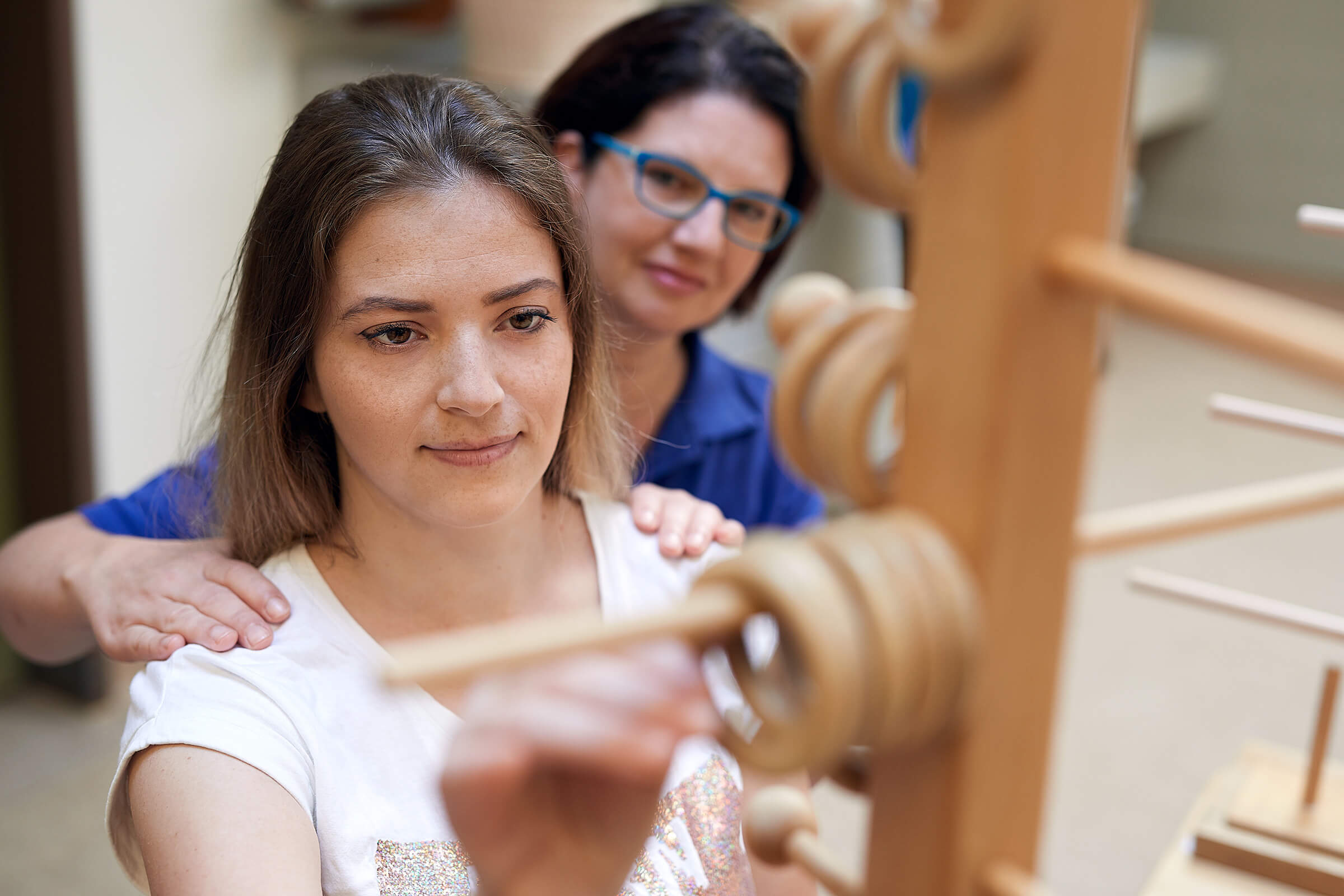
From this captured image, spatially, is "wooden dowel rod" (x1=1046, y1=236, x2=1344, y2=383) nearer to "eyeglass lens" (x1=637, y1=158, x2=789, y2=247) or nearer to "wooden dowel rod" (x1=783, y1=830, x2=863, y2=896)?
"wooden dowel rod" (x1=783, y1=830, x2=863, y2=896)

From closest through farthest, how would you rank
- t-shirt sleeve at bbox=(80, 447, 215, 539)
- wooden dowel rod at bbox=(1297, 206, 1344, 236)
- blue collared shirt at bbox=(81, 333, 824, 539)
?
wooden dowel rod at bbox=(1297, 206, 1344, 236) < t-shirt sleeve at bbox=(80, 447, 215, 539) < blue collared shirt at bbox=(81, 333, 824, 539)

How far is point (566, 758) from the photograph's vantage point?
443 millimetres

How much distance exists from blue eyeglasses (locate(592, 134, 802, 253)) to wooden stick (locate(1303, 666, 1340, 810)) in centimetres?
78

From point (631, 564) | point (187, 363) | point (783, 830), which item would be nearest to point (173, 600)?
point (631, 564)

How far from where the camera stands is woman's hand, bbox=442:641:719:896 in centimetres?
44

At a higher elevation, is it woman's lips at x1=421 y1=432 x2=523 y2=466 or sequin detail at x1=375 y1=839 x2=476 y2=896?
woman's lips at x1=421 y1=432 x2=523 y2=466

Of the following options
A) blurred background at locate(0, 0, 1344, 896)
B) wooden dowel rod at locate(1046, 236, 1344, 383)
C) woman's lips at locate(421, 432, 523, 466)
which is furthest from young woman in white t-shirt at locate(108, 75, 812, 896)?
blurred background at locate(0, 0, 1344, 896)

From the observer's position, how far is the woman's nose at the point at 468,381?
0.94 meters

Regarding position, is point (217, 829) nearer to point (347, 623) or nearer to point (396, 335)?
point (347, 623)

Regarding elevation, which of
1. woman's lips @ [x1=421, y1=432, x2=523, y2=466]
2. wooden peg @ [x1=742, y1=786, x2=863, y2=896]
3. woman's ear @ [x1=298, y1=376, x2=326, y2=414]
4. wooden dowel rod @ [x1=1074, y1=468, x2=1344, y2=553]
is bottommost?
wooden peg @ [x1=742, y1=786, x2=863, y2=896]

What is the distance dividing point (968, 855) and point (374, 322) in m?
0.65

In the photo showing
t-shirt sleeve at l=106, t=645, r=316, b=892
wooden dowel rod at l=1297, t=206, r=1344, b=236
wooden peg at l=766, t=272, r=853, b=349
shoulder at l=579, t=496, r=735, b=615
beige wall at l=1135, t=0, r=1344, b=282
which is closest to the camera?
wooden peg at l=766, t=272, r=853, b=349

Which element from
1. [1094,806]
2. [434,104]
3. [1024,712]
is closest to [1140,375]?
[1094,806]

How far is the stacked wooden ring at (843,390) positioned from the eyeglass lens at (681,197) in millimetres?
1024
